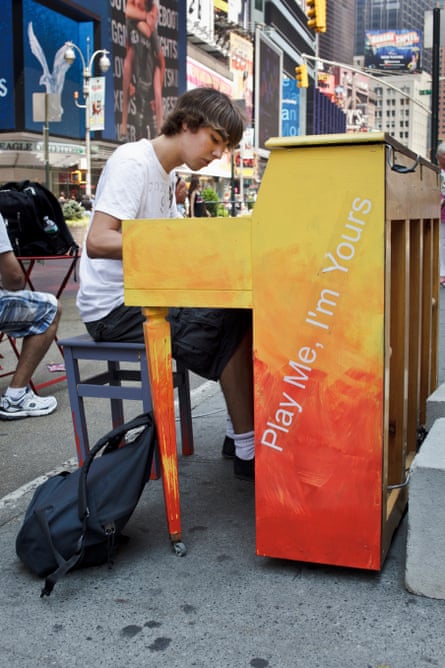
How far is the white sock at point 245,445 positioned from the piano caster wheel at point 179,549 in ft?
1.73

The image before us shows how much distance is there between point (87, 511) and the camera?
252cm

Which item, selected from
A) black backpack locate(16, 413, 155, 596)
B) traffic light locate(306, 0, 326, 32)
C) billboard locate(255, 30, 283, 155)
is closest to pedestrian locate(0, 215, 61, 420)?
black backpack locate(16, 413, 155, 596)

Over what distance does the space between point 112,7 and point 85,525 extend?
48.7 meters

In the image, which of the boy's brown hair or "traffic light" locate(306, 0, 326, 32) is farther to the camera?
"traffic light" locate(306, 0, 326, 32)

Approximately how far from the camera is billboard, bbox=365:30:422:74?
600ft

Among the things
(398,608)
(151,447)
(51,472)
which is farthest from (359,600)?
(51,472)

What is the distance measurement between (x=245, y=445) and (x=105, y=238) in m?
0.98

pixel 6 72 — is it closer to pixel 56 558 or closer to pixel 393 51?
pixel 56 558

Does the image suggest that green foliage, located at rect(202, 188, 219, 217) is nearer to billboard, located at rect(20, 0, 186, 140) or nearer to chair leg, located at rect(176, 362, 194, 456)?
billboard, located at rect(20, 0, 186, 140)

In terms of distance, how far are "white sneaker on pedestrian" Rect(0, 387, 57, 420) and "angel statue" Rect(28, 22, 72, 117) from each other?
36.4 metres

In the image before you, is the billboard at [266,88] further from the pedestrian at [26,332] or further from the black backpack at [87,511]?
the black backpack at [87,511]

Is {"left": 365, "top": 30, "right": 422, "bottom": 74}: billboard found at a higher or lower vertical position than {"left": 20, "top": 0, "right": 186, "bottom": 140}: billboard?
higher

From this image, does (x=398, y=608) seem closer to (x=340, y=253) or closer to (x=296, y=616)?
(x=296, y=616)

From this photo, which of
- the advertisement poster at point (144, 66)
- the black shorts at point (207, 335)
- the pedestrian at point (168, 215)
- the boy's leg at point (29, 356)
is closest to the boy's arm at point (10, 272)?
the boy's leg at point (29, 356)
